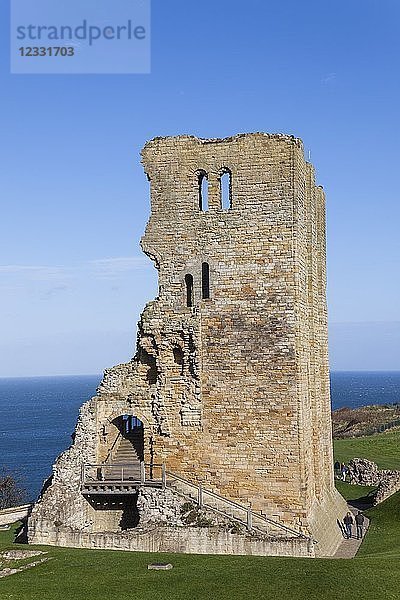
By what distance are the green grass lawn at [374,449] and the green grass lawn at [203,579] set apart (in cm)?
2258

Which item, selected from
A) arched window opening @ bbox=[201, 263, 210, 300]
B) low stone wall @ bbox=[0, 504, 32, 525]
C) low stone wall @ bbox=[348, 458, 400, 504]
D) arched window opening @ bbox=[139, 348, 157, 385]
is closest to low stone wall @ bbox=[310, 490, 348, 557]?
arched window opening @ bbox=[139, 348, 157, 385]

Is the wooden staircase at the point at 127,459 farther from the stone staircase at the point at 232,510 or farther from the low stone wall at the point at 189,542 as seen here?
the low stone wall at the point at 189,542

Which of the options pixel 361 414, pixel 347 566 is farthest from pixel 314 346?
pixel 361 414

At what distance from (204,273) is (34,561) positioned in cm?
1021

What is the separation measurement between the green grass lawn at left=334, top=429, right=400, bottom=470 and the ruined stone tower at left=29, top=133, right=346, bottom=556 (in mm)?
15040

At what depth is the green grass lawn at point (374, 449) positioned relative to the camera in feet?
137

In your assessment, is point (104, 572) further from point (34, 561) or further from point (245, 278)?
point (245, 278)

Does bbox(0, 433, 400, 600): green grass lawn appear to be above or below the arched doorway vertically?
below

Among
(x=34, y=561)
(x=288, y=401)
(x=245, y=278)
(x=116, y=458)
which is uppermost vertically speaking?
(x=245, y=278)

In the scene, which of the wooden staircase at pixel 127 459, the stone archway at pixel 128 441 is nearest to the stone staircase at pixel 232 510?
the wooden staircase at pixel 127 459

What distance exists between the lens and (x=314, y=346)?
91.9 feet

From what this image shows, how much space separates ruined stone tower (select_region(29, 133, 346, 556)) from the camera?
24.5 metres

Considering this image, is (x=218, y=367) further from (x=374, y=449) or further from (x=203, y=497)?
(x=374, y=449)

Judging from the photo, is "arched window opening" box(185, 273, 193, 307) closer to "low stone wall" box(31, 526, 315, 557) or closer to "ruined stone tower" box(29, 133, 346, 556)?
"ruined stone tower" box(29, 133, 346, 556)
